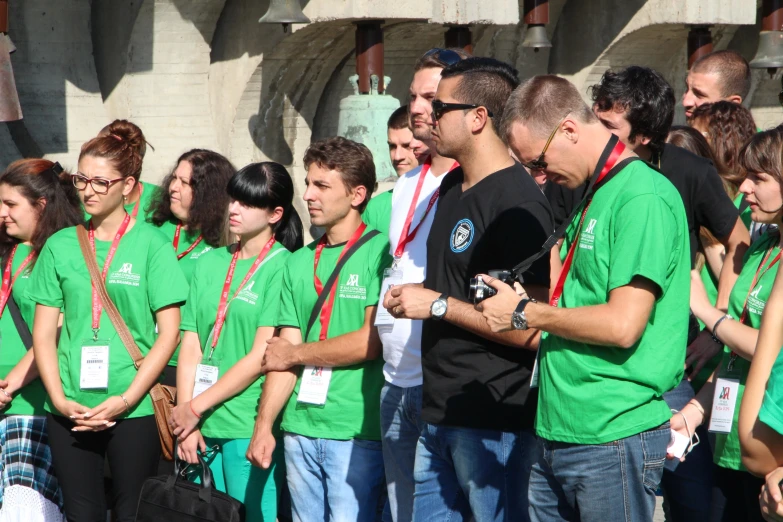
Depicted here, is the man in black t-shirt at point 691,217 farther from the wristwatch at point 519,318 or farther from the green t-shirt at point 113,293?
the green t-shirt at point 113,293

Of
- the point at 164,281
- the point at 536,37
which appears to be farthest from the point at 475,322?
the point at 536,37

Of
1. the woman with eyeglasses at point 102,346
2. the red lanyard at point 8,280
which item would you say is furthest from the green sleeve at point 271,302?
the red lanyard at point 8,280

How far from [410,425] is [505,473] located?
51 centimetres

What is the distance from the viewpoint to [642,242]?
3.02 meters

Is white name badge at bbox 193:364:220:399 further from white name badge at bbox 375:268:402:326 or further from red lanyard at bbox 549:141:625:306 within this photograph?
red lanyard at bbox 549:141:625:306

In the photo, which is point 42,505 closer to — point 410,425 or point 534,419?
point 410,425

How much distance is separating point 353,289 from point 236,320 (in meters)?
0.58

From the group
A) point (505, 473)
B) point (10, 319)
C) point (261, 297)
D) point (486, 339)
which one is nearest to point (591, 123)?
point (486, 339)

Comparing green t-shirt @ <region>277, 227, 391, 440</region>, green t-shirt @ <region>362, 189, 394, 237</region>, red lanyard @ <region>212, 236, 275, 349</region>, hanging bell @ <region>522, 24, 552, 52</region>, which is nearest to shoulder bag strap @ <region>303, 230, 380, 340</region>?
green t-shirt @ <region>277, 227, 391, 440</region>

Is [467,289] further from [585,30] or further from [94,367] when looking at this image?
[585,30]

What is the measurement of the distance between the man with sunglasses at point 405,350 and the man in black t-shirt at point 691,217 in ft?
2.08

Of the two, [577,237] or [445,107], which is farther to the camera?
[445,107]

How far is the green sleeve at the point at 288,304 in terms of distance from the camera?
449 centimetres

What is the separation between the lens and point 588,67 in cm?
1155
